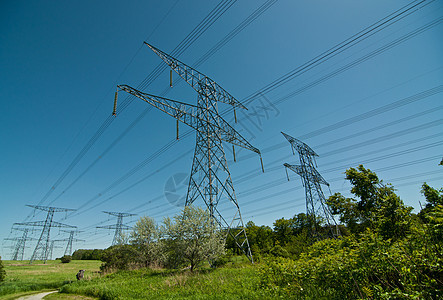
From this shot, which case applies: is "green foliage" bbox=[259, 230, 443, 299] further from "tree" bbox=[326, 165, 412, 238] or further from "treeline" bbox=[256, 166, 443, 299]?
"tree" bbox=[326, 165, 412, 238]

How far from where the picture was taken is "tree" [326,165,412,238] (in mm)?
7469

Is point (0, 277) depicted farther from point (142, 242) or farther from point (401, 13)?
point (401, 13)

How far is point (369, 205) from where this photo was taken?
45.6ft

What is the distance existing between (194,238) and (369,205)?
14593 mm

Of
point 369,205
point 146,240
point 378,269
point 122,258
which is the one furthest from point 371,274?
point 122,258

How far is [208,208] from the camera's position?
15773 millimetres

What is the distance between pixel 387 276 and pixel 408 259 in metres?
1.03

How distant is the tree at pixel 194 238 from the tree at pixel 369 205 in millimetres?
10346

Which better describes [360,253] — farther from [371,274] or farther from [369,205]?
[369,205]

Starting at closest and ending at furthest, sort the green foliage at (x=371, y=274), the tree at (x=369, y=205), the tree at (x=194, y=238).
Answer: the green foliage at (x=371, y=274) < the tree at (x=369, y=205) < the tree at (x=194, y=238)

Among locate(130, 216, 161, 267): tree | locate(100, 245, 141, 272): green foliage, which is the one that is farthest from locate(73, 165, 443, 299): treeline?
locate(100, 245, 141, 272): green foliage

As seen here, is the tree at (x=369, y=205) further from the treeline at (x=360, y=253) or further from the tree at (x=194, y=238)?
the tree at (x=194, y=238)

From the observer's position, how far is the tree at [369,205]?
7.47 meters

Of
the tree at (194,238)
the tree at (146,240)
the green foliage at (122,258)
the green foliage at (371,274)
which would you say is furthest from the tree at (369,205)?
the green foliage at (122,258)
